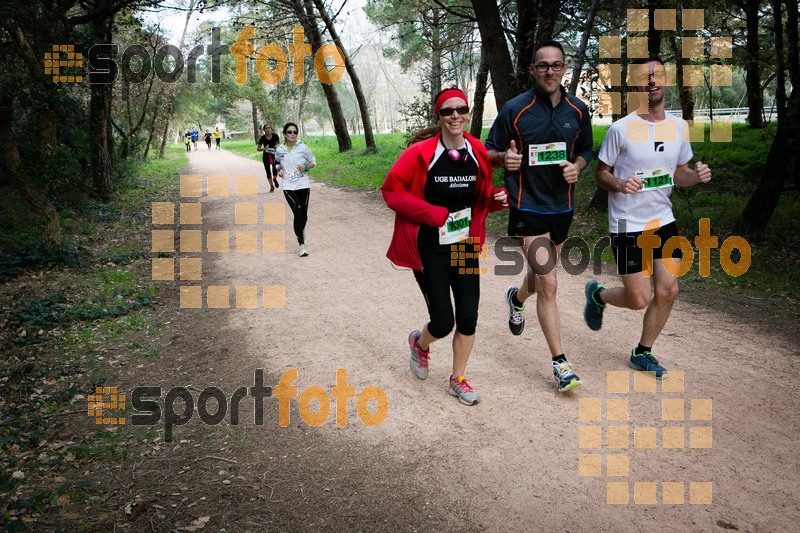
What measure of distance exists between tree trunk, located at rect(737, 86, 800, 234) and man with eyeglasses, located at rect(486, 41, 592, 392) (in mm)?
5404

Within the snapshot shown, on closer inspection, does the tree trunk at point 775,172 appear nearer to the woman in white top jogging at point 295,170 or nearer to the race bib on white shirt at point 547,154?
the race bib on white shirt at point 547,154

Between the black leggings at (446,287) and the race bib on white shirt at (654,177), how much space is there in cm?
148

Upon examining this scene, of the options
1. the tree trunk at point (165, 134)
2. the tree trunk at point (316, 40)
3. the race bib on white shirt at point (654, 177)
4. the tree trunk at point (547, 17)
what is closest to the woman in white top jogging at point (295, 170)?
the tree trunk at point (547, 17)

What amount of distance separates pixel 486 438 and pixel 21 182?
9.52m

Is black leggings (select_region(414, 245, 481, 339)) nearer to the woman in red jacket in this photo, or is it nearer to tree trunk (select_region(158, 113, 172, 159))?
the woman in red jacket

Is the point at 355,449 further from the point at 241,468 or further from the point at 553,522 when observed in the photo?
the point at 553,522

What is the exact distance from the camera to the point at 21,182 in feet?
31.8

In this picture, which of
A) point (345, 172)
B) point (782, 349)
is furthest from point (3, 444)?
point (345, 172)

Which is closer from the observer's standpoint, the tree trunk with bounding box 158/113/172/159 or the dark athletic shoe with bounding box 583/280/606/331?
the dark athletic shoe with bounding box 583/280/606/331

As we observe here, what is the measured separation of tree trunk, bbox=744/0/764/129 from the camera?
13.2 metres

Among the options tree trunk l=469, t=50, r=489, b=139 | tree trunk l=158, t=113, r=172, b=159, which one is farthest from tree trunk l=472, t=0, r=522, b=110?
tree trunk l=158, t=113, r=172, b=159

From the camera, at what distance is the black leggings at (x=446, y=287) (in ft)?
14.0

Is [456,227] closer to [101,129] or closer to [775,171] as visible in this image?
[775,171]

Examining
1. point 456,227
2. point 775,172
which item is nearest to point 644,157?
point 456,227
